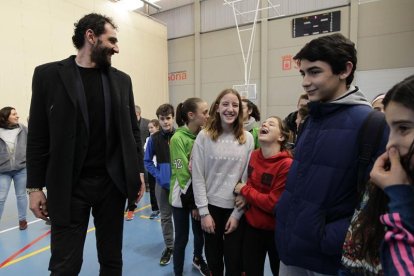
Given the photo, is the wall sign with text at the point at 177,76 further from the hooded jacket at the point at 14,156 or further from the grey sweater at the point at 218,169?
the grey sweater at the point at 218,169

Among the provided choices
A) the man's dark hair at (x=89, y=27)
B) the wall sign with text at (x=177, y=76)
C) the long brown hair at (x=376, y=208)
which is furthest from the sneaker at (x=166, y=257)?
the wall sign with text at (x=177, y=76)

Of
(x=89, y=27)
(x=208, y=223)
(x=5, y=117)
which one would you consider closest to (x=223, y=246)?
(x=208, y=223)

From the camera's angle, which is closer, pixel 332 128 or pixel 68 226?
pixel 332 128

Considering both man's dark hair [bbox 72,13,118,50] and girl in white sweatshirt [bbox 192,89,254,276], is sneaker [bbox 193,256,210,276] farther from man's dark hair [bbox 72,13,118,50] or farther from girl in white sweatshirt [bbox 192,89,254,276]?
man's dark hair [bbox 72,13,118,50]

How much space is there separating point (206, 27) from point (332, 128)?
33.6 ft

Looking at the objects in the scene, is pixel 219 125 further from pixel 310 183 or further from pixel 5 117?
pixel 5 117

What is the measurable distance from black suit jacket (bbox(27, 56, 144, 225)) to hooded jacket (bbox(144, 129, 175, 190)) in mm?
1313

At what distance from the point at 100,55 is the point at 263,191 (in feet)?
4.46

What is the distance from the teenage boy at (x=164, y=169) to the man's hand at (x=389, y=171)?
2361 millimetres

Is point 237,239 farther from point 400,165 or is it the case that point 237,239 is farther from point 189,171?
point 400,165

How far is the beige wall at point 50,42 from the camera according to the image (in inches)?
250

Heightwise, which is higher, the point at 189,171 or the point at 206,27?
the point at 206,27

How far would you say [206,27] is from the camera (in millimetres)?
10594

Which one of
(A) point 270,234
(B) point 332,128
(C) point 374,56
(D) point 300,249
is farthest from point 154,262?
(C) point 374,56
